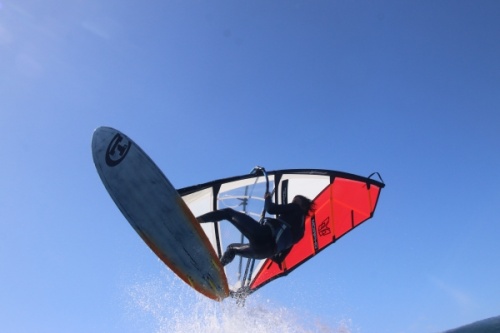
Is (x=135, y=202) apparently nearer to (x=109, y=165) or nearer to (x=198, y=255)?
(x=109, y=165)

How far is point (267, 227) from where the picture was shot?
7117mm

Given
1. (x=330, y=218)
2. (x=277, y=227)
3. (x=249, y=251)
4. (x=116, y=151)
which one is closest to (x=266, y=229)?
(x=277, y=227)

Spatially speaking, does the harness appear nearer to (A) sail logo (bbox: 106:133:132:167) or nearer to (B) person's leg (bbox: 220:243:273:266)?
(B) person's leg (bbox: 220:243:273:266)

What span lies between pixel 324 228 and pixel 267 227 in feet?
8.31

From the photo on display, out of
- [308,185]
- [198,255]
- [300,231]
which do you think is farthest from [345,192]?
[198,255]

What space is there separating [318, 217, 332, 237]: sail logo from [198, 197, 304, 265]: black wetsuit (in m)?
1.92

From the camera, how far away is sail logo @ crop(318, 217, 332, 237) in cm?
915

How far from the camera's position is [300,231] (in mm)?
7426

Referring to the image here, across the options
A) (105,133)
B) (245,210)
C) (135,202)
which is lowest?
(245,210)

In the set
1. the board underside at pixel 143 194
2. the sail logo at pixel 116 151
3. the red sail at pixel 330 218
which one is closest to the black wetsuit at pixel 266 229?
the board underside at pixel 143 194

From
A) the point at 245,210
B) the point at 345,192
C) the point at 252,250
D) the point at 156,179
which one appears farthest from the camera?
the point at 245,210

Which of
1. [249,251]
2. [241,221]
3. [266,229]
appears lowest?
[249,251]

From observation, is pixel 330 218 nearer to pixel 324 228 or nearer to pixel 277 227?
pixel 324 228

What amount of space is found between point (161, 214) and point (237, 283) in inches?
142
